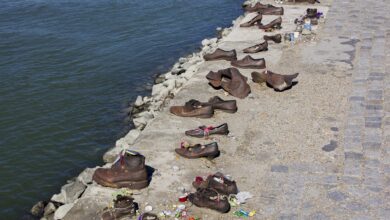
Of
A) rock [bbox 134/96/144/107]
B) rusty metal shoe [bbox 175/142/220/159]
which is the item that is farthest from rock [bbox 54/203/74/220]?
rock [bbox 134/96/144/107]

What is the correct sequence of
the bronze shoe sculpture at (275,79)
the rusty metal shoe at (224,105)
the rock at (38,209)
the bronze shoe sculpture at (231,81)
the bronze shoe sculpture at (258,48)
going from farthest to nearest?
the bronze shoe sculpture at (258,48), the bronze shoe sculpture at (275,79), the bronze shoe sculpture at (231,81), the rusty metal shoe at (224,105), the rock at (38,209)

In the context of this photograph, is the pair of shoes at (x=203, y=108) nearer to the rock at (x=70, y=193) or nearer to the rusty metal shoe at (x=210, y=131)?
the rusty metal shoe at (x=210, y=131)

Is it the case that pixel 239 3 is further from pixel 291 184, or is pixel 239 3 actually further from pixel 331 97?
pixel 291 184

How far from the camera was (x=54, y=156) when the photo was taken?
45.9ft

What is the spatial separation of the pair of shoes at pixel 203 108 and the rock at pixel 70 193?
2.64m

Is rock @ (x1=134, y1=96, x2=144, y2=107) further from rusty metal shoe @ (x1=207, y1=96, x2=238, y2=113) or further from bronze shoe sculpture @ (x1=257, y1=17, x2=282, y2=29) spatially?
bronze shoe sculpture @ (x1=257, y1=17, x2=282, y2=29)

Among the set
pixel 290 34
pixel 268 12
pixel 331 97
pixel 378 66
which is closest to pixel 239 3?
pixel 268 12

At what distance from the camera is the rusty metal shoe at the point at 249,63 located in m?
15.2

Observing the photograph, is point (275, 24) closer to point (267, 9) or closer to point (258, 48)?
point (267, 9)

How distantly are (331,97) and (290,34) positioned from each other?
4.67 metres

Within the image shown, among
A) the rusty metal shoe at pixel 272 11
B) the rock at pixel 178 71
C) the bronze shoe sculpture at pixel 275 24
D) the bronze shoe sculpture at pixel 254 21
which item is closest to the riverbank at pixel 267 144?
the rock at pixel 178 71

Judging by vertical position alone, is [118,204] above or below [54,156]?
above

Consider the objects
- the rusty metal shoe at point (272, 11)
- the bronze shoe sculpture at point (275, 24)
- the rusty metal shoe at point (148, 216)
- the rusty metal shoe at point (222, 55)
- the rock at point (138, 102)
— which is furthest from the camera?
the rusty metal shoe at point (272, 11)

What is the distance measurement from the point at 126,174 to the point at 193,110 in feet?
10.4
